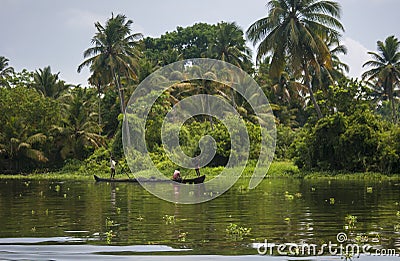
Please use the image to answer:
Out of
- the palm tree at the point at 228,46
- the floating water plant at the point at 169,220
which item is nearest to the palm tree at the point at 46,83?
the palm tree at the point at 228,46

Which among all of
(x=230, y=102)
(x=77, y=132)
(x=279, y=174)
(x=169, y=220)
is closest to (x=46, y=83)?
(x=77, y=132)

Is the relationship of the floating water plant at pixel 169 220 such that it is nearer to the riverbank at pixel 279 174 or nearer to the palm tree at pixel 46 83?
the riverbank at pixel 279 174

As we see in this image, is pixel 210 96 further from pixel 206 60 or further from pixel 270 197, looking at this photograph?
pixel 270 197

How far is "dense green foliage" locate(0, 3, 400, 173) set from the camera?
35.5 m

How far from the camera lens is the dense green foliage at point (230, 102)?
117 ft

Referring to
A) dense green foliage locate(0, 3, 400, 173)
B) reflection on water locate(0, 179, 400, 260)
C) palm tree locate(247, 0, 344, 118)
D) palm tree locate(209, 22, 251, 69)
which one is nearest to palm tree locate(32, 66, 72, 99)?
dense green foliage locate(0, 3, 400, 173)

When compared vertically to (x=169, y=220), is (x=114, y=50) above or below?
above

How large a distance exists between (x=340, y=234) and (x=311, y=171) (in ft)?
82.4

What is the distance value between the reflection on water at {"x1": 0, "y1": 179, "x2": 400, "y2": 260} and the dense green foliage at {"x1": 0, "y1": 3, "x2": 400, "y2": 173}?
14.2 metres

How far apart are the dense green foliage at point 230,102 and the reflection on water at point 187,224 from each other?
14225 mm

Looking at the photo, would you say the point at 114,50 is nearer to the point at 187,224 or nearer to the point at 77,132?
the point at 77,132

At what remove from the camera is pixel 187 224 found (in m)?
13.8

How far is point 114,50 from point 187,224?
31956mm

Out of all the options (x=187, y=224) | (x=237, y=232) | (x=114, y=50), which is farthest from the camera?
(x=114, y=50)
